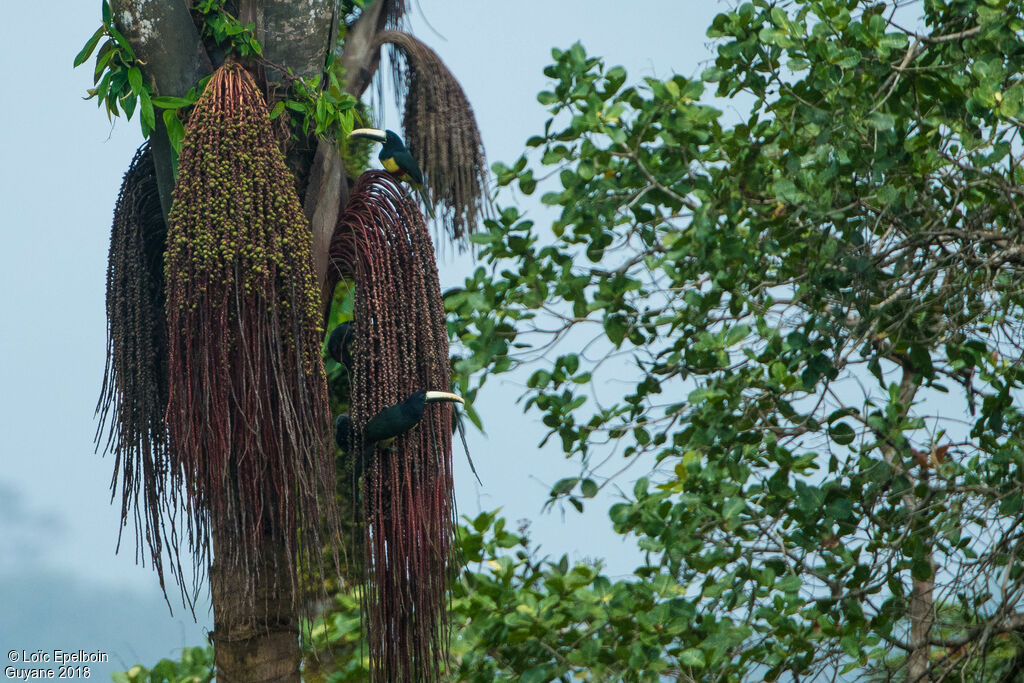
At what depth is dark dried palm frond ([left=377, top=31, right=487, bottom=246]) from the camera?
5230mm

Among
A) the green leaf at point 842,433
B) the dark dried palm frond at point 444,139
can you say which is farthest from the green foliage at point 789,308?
the dark dried palm frond at point 444,139

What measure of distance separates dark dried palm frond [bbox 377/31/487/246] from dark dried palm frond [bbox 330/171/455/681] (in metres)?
1.59

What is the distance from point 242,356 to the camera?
10.7 feet

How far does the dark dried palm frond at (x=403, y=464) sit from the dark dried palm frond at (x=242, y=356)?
7.1 inches

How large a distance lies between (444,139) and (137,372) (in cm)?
210

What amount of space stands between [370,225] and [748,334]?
1.33 meters

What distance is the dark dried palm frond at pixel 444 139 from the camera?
17.2 feet

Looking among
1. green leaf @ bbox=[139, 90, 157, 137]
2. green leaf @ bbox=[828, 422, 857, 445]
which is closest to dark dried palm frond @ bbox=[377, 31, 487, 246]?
green leaf @ bbox=[139, 90, 157, 137]

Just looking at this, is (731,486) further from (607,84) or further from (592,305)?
(607,84)

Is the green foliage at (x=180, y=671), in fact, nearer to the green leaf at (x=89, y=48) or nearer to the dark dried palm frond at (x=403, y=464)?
the dark dried palm frond at (x=403, y=464)

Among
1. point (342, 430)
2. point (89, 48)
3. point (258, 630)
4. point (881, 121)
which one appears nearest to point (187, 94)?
point (89, 48)

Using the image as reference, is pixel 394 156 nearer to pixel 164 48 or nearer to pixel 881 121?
pixel 164 48

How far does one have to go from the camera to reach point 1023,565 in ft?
11.0

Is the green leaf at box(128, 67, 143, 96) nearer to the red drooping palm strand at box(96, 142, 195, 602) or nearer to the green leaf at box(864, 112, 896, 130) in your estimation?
the red drooping palm strand at box(96, 142, 195, 602)
